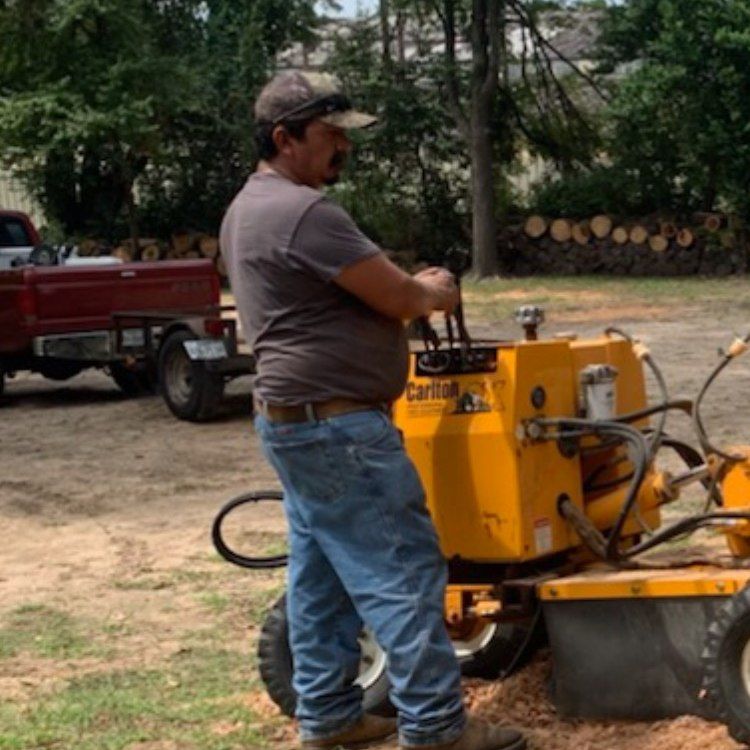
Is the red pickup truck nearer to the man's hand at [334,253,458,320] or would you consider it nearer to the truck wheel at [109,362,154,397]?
the truck wheel at [109,362,154,397]

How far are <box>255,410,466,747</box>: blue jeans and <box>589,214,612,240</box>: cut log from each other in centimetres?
2599

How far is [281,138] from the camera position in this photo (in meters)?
4.61

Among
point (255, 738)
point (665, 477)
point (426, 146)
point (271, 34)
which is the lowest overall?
point (255, 738)

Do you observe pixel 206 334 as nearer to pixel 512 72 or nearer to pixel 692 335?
pixel 692 335

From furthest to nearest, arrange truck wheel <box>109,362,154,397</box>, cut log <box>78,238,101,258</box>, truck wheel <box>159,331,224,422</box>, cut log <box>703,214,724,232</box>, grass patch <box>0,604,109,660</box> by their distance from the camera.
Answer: cut log <box>78,238,101,258</box> < cut log <box>703,214,724,232</box> < truck wheel <box>109,362,154,397</box> < truck wheel <box>159,331,224,422</box> < grass patch <box>0,604,109,660</box>

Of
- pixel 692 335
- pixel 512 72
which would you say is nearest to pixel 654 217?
pixel 512 72

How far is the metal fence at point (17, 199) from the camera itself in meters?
34.1

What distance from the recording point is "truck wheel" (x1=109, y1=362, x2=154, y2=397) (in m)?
15.5

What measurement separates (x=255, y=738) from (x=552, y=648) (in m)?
0.93

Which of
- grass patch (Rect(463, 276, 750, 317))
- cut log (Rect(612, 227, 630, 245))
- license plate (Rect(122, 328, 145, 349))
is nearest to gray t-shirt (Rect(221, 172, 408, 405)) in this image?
license plate (Rect(122, 328, 145, 349))

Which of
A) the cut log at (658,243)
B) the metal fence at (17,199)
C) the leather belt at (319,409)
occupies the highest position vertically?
the metal fence at (17,199)

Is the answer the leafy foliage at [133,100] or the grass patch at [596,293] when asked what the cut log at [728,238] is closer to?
the grass patch at [596,293]

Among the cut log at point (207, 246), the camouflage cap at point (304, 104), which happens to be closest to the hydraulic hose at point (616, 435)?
the camouflage cap at point (304, 104)

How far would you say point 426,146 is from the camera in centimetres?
3325
